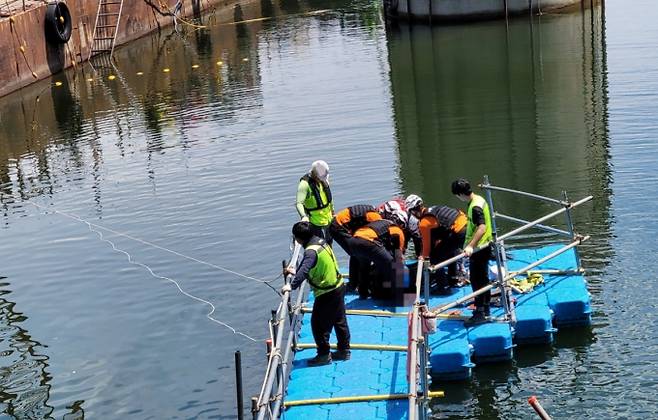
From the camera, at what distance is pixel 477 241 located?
597 inches

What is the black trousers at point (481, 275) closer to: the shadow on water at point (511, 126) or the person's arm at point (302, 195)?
the shadow on water at point (511, 126)

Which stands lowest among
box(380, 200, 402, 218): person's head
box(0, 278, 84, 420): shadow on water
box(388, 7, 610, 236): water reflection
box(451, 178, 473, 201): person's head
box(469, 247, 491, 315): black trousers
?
box(0, 278, 84, 420): shadow on water

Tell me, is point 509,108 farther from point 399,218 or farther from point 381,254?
point 381,254

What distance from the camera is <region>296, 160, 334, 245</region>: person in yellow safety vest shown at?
1670 centimetres

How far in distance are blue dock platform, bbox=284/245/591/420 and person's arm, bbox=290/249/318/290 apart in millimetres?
1568

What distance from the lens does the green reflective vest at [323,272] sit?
45.5 feet

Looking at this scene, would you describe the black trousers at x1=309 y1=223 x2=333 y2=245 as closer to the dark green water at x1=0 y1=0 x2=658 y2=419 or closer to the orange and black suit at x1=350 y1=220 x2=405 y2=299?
the orange and black suit at x1=350 y1=220 x2=405 y2=299

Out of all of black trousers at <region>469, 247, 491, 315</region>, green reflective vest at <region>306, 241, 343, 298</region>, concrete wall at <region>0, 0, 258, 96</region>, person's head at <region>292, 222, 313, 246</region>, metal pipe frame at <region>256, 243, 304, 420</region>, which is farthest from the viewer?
concrete wall at <region>0, 0, 258, 96</region>

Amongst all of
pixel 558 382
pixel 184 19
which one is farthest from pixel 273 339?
pixel 184 19

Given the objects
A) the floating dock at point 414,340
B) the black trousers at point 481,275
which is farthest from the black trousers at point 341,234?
the black trousers at point 481,275

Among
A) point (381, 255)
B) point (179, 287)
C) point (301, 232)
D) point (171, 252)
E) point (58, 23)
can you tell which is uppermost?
point (58, 23)

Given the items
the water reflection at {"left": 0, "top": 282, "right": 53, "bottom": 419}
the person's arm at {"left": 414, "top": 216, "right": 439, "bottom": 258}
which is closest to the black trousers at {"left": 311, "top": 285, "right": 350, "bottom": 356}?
the person's arm at {"left": 414, "top": 216, "right": 439, "bottom": 258}

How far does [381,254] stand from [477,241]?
1.86 meters

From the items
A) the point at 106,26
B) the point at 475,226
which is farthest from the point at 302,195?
the point at 106,26
